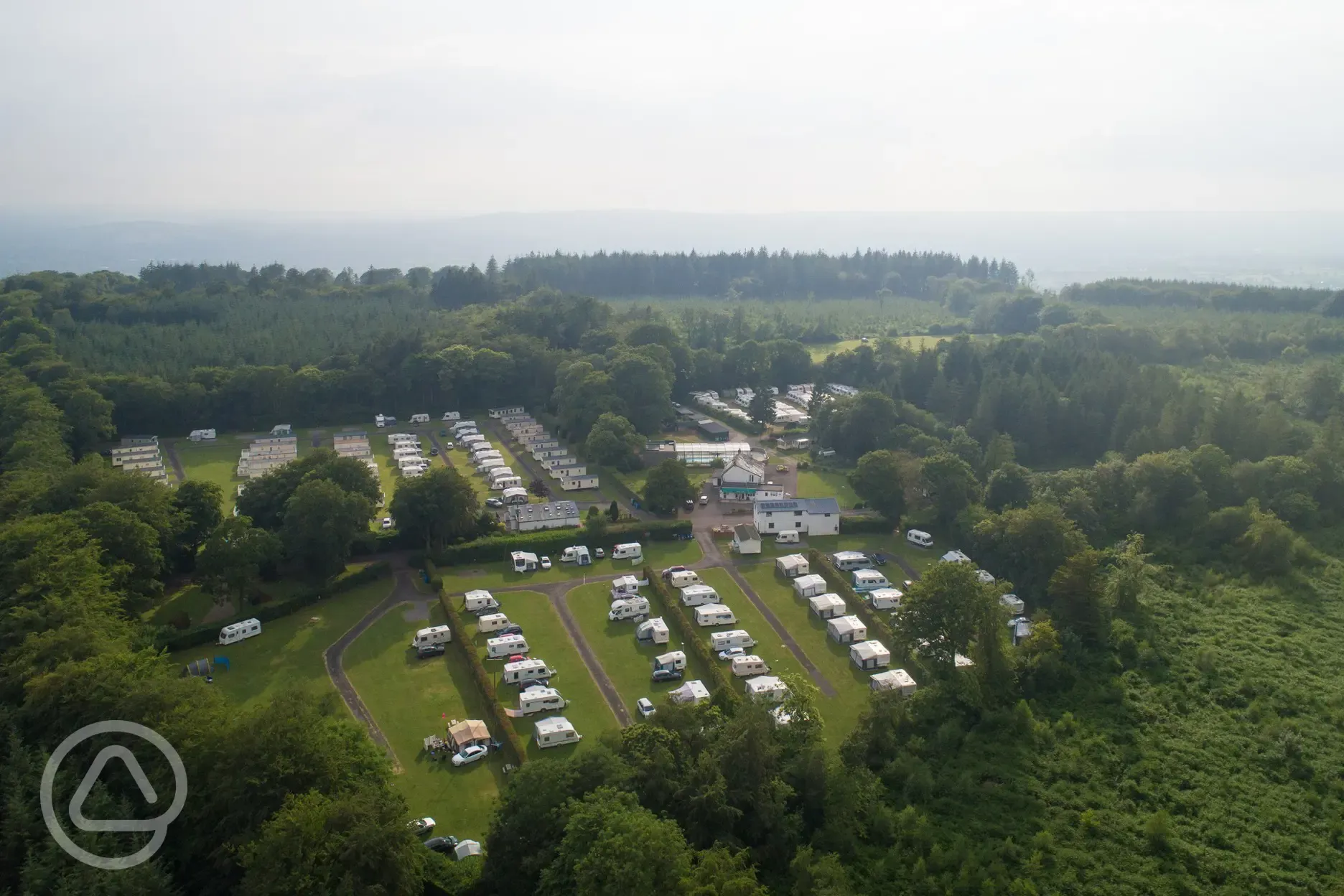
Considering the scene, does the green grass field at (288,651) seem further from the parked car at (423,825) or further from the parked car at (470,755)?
the parked car at (423,825)

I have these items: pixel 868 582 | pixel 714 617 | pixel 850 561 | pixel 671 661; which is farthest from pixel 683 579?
pixel 868 582

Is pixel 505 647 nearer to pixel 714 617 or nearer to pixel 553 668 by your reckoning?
pixel 553 668

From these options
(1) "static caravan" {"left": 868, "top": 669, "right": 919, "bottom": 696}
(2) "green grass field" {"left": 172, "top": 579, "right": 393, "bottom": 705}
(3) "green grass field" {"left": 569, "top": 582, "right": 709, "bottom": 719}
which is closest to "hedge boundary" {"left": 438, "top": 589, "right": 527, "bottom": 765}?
(2) "green grass field" {"left": 172, "top": 579, "right": 393, "bottom": 705}

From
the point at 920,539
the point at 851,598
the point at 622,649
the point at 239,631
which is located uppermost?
the point at 920,539

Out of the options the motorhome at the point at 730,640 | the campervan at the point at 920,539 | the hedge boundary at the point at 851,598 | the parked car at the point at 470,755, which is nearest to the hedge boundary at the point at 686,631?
the motorhome at the point at 730,640

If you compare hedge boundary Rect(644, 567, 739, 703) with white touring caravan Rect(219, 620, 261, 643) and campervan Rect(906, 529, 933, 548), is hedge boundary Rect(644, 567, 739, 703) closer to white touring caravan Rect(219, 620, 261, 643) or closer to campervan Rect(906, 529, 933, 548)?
campervan Rect(906, 529, 933, 548)

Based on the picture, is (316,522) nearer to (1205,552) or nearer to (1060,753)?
(1060,753)
